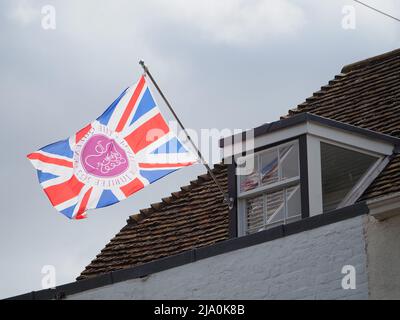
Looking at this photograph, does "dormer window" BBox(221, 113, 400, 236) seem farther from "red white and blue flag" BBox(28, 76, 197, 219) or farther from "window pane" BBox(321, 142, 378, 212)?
"red white and blue flag" BBox(28, 76, 197, 219)

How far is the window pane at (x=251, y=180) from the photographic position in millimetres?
16523

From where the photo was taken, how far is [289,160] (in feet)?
53.7

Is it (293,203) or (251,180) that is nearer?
(293,203)

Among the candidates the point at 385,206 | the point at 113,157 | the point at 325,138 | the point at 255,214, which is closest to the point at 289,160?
the point at 325,138

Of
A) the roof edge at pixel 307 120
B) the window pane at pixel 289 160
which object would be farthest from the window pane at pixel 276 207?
the roof edge at pixel 307 120

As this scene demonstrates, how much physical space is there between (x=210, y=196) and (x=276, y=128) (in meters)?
2.63

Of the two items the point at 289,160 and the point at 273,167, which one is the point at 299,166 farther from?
the point at 273,167

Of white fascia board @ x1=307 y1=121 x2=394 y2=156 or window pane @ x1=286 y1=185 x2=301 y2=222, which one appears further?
white fascia board @ x1=307 y1=121 x2=394 y2=156

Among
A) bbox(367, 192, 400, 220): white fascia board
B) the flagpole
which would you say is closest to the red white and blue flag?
the flagpole

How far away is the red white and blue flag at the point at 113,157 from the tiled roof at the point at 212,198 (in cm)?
119

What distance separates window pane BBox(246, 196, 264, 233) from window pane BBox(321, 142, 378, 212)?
733mm

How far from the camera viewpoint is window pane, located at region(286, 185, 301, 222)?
16031 mm

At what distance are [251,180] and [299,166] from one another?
76 centimetres
